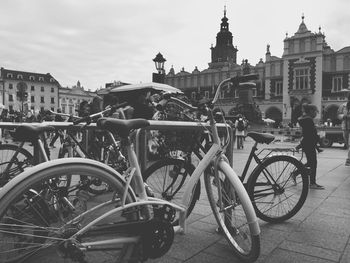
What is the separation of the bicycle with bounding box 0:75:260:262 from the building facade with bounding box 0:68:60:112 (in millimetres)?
87574

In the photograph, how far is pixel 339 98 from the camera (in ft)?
143

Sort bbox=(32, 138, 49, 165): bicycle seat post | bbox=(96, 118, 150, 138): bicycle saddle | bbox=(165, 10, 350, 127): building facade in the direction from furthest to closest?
bbox=(165, 10, 350, 127): building facade
bbox=(32, 138, 49, 165): bicycle seat post
bbox=(96, 118, 150, 138): bicycle saddle

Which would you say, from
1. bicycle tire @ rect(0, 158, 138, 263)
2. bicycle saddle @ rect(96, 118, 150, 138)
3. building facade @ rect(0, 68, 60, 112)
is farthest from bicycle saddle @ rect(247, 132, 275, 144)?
building facade @ rect(0, 68, 60, 112)

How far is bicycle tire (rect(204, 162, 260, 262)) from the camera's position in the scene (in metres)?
2.45

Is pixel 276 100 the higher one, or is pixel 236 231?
pixel 276 100

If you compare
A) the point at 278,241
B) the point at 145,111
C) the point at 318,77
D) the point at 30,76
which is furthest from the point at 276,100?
the point at 30,76

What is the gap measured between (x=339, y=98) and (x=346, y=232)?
45.7m

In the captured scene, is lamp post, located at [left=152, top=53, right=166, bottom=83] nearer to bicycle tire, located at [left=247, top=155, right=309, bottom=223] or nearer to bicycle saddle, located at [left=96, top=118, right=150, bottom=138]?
bicycle tire, located at [left=247, top=155, right=309, bottom=223]

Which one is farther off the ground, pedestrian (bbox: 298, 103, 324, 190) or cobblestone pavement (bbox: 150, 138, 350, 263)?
pedestrian (bbox: 298, 103, 324, 190)

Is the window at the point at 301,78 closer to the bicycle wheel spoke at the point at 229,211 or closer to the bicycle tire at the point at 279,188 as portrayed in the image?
the bicycle tire at the point at 279,188

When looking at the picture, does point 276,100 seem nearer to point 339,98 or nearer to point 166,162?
point 339,98

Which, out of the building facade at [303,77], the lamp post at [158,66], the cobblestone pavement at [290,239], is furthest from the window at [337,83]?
the cobblestone pavement at [290,239]

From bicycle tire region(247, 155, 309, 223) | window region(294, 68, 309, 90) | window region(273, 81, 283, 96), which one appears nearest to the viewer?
bicycle tire region(247, 155, 309, 223)

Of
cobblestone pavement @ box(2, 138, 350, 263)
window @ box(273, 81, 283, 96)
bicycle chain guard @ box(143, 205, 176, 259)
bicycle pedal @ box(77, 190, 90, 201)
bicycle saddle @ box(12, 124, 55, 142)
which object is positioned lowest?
cobblestone pavement @ box(2, 138, 350, 263)
